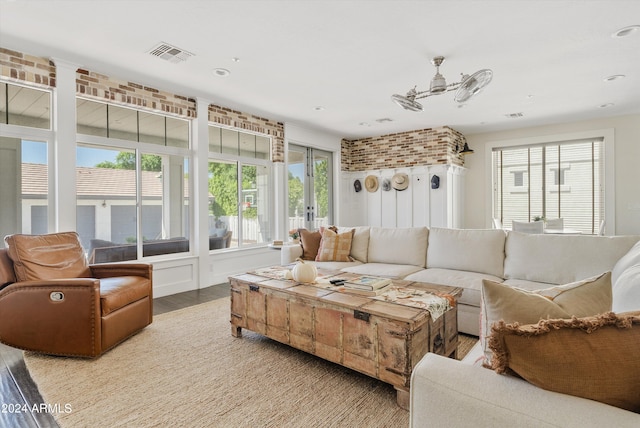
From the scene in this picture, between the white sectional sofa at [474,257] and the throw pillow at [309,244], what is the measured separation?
0.27 ft

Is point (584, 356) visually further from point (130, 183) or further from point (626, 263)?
point (130, 183)

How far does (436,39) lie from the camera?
2.99 m

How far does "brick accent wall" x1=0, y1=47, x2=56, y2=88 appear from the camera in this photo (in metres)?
3.12

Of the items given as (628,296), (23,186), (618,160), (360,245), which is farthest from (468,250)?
(23,186)

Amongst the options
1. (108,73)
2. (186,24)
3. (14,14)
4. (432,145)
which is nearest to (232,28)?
(186,24)

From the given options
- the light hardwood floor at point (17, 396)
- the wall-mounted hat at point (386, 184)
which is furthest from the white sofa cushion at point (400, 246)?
the light hardwood floor at point (17, 396)

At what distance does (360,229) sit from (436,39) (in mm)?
2325

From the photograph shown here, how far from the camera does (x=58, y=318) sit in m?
2.44

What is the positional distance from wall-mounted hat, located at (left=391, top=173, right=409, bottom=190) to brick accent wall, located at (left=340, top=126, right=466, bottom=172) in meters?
0.21

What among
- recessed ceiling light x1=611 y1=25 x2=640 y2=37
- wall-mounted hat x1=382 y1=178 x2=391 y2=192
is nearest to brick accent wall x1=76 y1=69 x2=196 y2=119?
wall-mounted hat x1=382 y1=178 x2=391 y2=192

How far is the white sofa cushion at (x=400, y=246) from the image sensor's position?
3.83 m

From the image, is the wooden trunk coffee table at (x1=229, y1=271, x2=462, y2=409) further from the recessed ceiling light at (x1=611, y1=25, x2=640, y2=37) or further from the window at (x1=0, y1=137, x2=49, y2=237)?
the recessed ceiling light at (x1=611, y1=25, x2=640, y2=37)

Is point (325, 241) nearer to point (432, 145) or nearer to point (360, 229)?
point (360, 229)

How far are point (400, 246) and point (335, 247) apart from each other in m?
0.79
